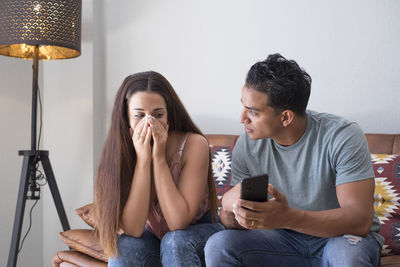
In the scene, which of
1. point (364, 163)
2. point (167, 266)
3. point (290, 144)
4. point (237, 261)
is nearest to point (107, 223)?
point (167, 266)

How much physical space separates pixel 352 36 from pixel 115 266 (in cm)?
149

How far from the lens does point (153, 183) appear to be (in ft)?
5.56

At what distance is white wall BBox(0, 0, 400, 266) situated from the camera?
2.19 m

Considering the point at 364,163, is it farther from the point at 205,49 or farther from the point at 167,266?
the point at 205,49

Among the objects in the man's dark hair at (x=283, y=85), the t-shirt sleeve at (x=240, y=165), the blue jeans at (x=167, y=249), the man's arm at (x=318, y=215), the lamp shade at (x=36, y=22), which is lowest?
the blue jeans at (x=167, y=249)

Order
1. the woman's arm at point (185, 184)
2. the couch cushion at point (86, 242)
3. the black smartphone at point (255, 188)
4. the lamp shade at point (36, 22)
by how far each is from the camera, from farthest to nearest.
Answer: the lamp shade at point (36, 22) → the couch cushion at point (86, 242) → the woman's arm at point (185, 184) → the black smartphone at point (255, 188)

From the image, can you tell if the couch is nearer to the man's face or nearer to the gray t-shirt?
the gray t-shirt

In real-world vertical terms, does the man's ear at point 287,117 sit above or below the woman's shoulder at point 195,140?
above

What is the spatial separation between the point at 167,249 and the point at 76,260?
26.7 inches

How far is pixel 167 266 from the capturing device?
4.67ft

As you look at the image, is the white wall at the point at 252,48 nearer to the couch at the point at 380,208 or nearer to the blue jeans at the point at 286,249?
the couch at the point at 380,208

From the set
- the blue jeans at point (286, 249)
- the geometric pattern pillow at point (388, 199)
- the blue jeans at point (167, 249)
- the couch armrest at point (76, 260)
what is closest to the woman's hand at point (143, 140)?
the blue jeans at point (167, 249)

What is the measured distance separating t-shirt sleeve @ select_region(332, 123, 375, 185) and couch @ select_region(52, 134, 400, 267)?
37 cm

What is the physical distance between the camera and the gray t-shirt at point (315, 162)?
4.66 ft
